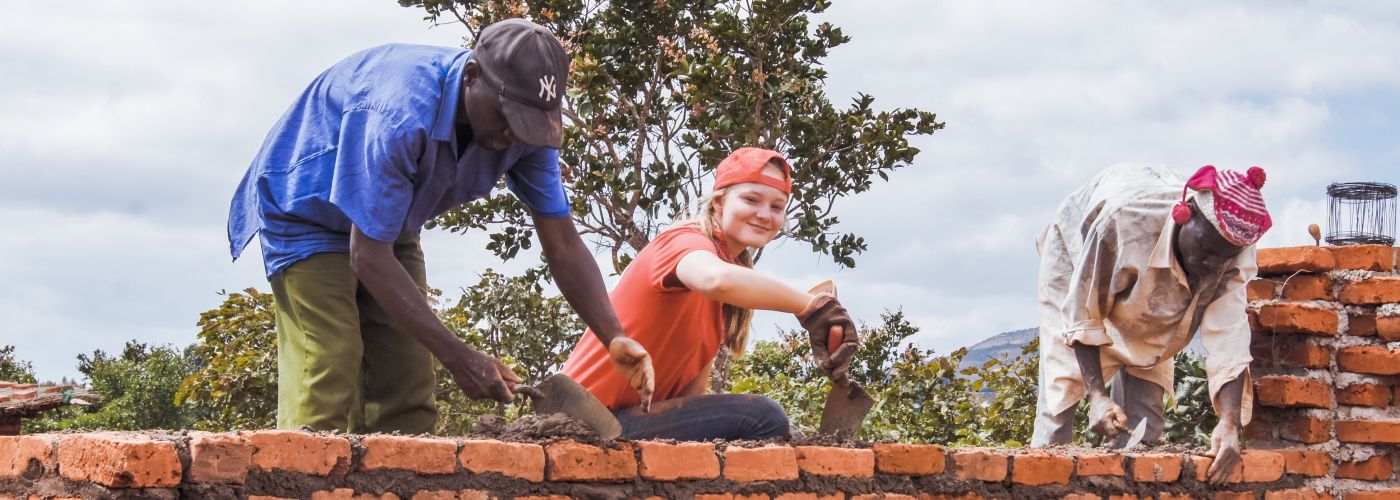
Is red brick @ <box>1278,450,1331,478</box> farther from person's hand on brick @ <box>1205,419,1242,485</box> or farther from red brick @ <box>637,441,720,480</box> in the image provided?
red brick @ <box>637,441,720,480</box>

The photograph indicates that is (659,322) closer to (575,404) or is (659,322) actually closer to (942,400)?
(575,404)

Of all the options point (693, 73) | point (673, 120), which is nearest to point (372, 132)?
point (693, 73)

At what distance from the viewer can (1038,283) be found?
5.02 metres

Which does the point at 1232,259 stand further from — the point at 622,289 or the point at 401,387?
the point at 401,387

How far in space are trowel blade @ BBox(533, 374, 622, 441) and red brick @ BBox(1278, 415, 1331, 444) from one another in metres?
3.30

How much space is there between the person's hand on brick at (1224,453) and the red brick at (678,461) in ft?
7.31

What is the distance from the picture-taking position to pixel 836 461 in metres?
3.33

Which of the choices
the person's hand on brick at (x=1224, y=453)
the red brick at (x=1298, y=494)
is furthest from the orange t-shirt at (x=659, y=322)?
the red brick at (x=1298, y=494)

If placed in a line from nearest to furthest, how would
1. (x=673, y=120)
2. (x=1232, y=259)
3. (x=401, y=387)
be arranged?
(x=401, y=387), (x=1232, y=259), (x=673, y=120)

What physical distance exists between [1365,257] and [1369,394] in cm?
54

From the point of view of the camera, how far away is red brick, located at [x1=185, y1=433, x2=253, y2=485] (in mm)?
2396

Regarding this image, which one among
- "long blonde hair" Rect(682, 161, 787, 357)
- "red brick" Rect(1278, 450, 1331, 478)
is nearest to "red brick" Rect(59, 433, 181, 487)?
"long blonde hair" Rect(682, 161, 787, 357)

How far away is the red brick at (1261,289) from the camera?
16.9 feet

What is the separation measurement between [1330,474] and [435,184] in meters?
3.76
